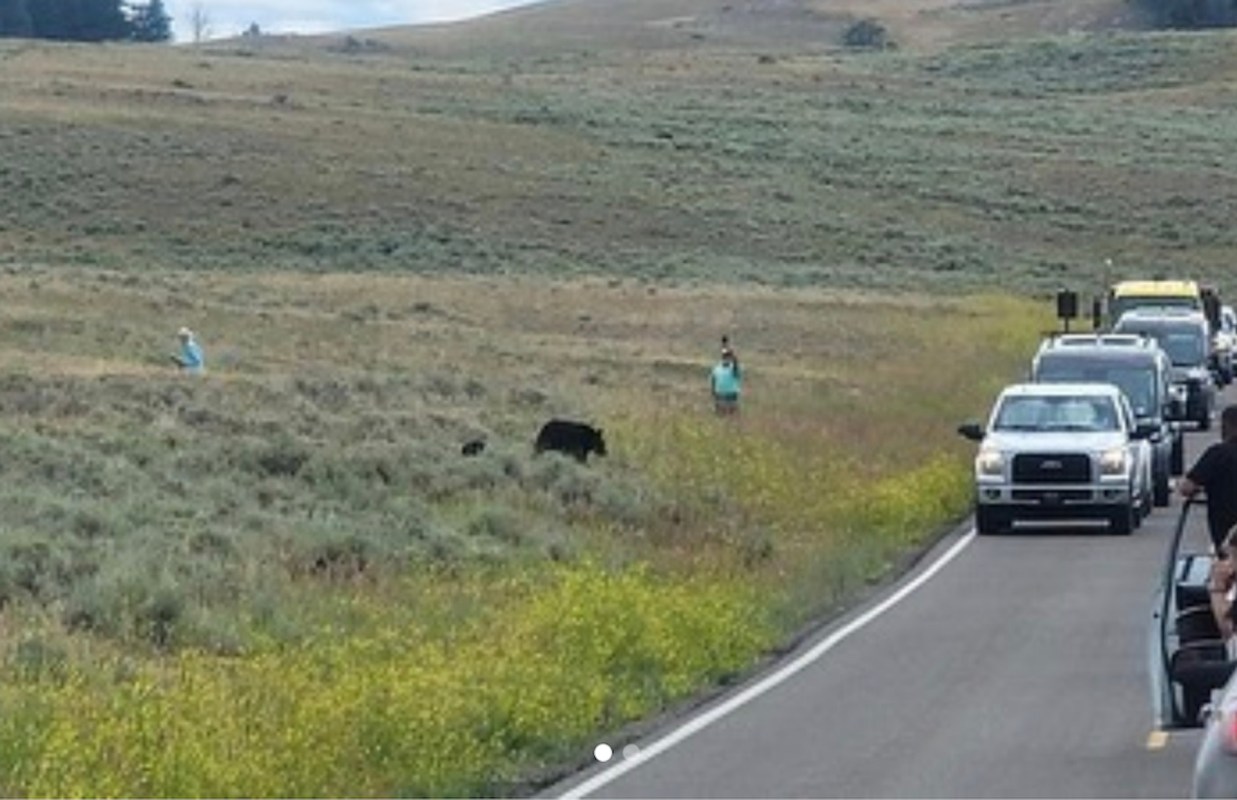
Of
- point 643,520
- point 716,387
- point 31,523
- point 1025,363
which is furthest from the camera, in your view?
point 1025,363

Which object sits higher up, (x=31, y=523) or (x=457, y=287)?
(x=31, y=523)

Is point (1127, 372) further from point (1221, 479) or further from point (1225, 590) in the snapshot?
point (1225, 590)

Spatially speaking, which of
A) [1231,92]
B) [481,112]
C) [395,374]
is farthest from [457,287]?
[1231,92]

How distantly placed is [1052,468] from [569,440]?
17.1 ft

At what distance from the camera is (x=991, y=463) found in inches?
1347

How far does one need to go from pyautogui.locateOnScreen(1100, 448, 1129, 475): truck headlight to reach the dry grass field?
6.20ft

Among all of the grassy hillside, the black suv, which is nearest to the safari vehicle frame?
the black suv

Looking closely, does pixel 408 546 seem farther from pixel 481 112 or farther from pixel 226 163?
pixel 481 112

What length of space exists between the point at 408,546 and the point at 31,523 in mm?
3004

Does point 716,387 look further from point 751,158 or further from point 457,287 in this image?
point 751,158

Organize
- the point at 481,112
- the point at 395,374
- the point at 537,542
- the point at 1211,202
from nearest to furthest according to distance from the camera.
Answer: the point at 537,542 < the point at 395,374 < the point at 1211,202 < the point at 481,112

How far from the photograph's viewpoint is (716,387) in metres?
44.8

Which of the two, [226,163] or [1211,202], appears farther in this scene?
[1211,202]

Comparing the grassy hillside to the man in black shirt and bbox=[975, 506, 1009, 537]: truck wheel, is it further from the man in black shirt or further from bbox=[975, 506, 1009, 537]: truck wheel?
the man in black shirt
